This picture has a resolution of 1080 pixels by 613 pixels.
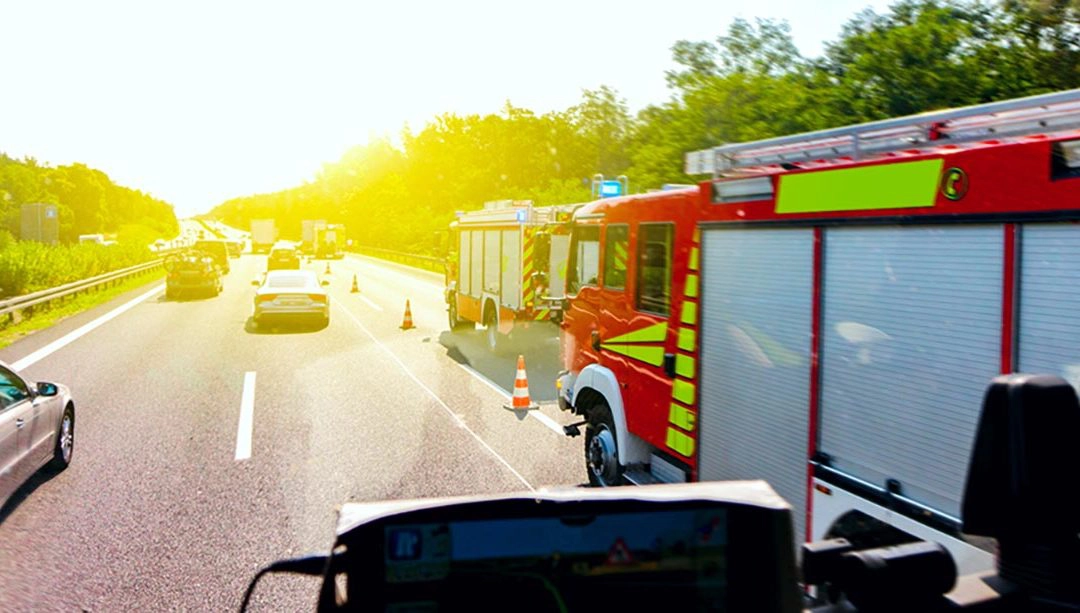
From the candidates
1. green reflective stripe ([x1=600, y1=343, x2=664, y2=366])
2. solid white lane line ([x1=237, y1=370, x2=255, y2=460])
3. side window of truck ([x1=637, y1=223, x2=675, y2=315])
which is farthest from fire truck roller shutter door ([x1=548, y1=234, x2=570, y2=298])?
side window of truck ([x1=637, y1=223, x2=675, y2=315])

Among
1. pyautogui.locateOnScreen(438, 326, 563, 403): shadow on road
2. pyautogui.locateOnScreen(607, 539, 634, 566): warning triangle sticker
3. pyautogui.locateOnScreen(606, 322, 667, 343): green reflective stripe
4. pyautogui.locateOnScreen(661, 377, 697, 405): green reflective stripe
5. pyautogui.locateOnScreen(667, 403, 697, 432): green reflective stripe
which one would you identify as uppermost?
pyautogui.locateOnScreen(606, 322, 667, 343): green reflective stripe

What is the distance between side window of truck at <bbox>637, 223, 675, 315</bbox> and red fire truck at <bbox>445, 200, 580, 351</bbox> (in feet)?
26.4

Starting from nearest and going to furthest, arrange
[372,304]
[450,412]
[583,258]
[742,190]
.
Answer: [742,190] < [583,258] < [450,412] < [372,304]

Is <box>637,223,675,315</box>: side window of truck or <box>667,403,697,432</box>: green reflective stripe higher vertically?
<box>637,223,675,315</box>: side window of truck

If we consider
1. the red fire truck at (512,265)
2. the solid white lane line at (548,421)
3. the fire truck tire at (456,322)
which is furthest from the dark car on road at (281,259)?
the solid white lane line at (548,421)

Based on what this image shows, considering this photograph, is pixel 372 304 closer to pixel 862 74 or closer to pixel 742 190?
pixel 862 74

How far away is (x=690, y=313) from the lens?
21.3 feet

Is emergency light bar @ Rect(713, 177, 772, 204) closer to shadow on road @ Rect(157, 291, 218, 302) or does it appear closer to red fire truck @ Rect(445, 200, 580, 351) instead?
red fire truck @ Rect(445, 200, 580, 351)

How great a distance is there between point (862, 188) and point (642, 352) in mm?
2817

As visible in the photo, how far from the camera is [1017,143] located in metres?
3.98

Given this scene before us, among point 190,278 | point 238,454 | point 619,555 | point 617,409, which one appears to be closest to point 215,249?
point 190,278

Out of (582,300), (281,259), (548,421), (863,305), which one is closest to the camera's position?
(863,305)

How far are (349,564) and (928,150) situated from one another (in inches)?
151

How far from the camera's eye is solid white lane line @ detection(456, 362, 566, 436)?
1135cm
